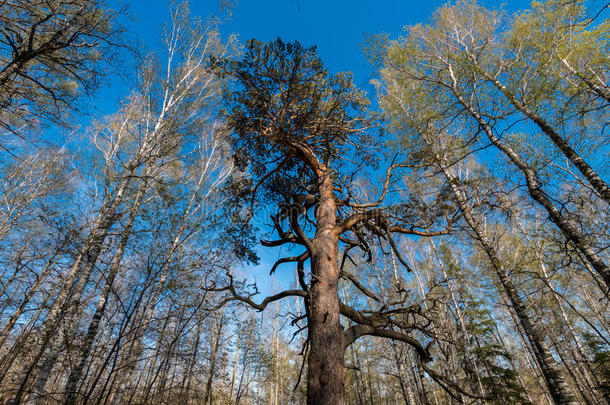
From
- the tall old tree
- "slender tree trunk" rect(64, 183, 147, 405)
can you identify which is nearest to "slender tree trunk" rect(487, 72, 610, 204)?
the tall old tree

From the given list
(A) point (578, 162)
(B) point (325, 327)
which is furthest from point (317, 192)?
(A) point (578, 162)

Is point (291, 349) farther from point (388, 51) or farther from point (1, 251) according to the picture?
point (388, 51)

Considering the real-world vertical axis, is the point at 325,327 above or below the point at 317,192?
below

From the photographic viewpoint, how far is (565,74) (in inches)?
289

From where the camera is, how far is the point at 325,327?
91.8 inches

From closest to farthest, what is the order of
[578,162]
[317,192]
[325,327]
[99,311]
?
[325,327], [317,192], [578,162], [99,311]

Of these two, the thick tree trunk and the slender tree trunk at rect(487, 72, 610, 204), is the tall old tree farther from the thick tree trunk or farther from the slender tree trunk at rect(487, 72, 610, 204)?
the slender tree trunk at rect(487, 72, 610, 204)

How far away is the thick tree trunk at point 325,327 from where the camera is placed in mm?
2072

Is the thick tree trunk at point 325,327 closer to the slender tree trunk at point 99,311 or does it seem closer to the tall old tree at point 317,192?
the tall old tree at point 317,192

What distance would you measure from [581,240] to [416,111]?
7.24 m

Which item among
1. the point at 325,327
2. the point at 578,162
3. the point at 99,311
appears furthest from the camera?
the point at 99,311

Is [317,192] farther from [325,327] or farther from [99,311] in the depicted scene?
[99,311]

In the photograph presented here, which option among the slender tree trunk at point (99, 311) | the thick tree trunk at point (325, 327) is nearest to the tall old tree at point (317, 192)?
the thick tree trunk at point (325, 327)

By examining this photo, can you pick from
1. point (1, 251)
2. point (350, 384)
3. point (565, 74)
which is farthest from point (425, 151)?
point (350, 384)
